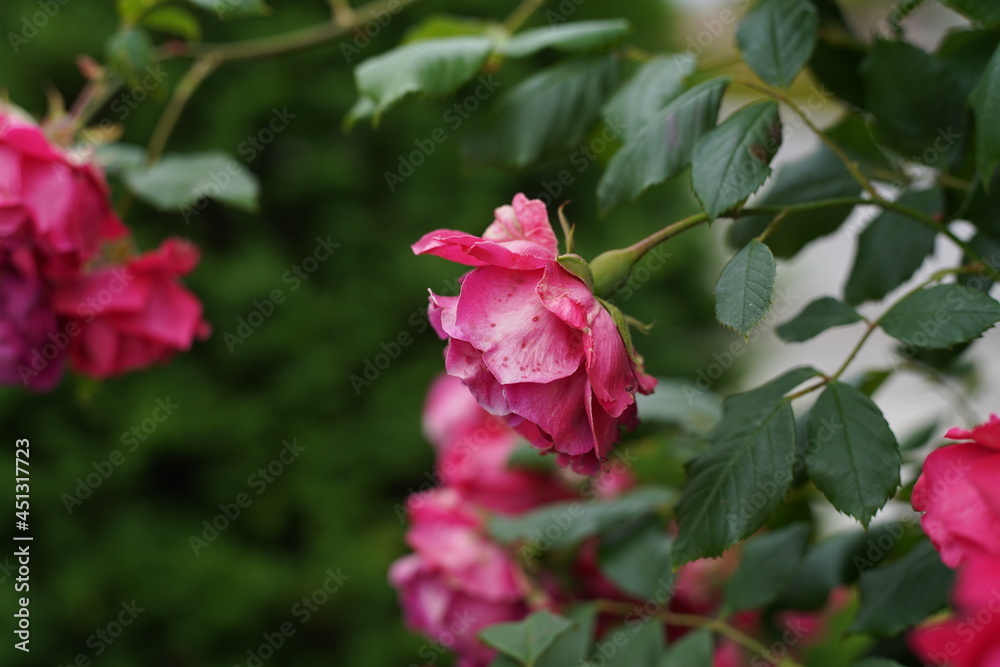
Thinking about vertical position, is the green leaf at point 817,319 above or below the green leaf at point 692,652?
above

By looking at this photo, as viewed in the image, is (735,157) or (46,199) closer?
(735,157)

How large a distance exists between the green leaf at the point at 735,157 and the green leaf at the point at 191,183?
0.31 metres

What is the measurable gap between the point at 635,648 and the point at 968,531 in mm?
226

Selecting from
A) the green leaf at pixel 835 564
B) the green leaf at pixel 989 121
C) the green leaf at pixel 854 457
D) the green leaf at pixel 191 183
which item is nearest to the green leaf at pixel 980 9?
the green leaf at pixel 989 121

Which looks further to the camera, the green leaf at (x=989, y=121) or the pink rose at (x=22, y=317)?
the pink rose at (x=22, y=317)

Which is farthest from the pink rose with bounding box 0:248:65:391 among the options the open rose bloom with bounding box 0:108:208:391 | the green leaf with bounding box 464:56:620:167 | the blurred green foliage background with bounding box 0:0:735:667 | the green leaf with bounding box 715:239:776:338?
the blurred green foliage background with bounding box 0:0:735:667

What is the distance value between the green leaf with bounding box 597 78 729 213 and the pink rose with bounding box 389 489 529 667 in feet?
0.98

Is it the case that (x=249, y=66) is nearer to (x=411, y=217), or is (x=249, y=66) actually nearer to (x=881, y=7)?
(x=411, y=217)

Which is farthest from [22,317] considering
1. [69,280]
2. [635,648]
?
[635,648]

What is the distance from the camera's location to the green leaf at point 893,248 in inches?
16.2

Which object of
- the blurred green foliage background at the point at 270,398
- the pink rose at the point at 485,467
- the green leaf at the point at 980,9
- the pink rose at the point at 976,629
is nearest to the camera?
the pink rose at the point at 976,629

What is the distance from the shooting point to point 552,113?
500mm

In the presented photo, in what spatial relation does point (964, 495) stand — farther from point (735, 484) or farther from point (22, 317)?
point (22, 317)

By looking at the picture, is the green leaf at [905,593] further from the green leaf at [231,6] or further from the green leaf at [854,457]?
the green leaf at [231,6]
